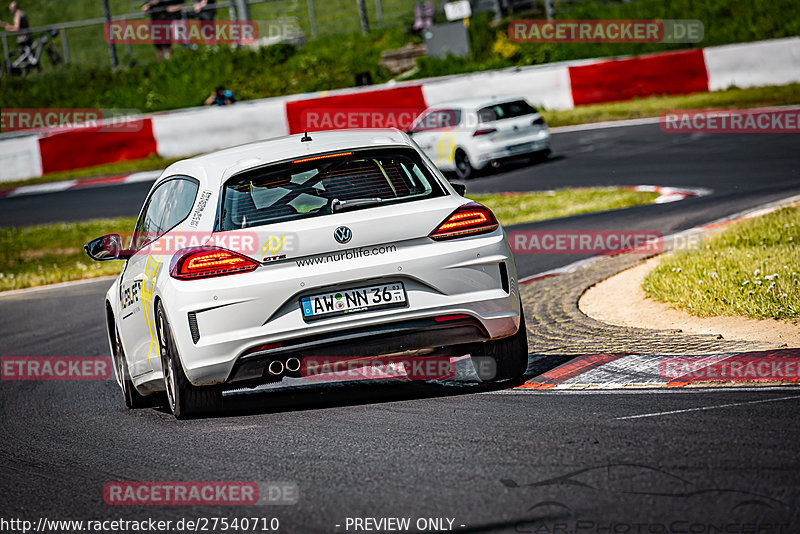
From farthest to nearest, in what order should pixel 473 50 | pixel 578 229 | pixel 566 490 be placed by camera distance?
1. pixel 473 50
2. pixel 578 229
3. pixel 566 490

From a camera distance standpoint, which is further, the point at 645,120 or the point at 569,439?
the point at 645,120

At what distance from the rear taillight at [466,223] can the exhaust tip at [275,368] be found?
1.10m

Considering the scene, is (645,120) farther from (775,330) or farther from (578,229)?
(775,330)

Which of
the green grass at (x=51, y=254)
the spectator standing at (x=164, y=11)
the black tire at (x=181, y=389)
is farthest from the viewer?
the spectator standing at (x=164, y=11)

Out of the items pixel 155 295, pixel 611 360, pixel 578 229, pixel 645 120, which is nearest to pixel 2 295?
pixel 578 229

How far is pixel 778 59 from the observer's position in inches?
1072

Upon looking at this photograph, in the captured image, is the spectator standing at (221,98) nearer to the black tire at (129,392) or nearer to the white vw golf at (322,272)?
the black tire at (129,392)

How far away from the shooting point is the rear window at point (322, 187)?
269 inches

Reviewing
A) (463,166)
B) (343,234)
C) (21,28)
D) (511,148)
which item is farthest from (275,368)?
(21,28)

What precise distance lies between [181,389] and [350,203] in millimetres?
1431

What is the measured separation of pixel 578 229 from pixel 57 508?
10.2 meters

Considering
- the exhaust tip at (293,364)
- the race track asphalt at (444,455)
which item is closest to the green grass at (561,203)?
the race track asphalt at (444,455)

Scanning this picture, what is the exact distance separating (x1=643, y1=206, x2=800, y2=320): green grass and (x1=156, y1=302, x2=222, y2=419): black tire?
12.1 feet

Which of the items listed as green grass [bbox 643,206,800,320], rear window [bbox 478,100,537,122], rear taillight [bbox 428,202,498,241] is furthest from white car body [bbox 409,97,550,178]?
rear taillight [bbox 428,202,498,241]
